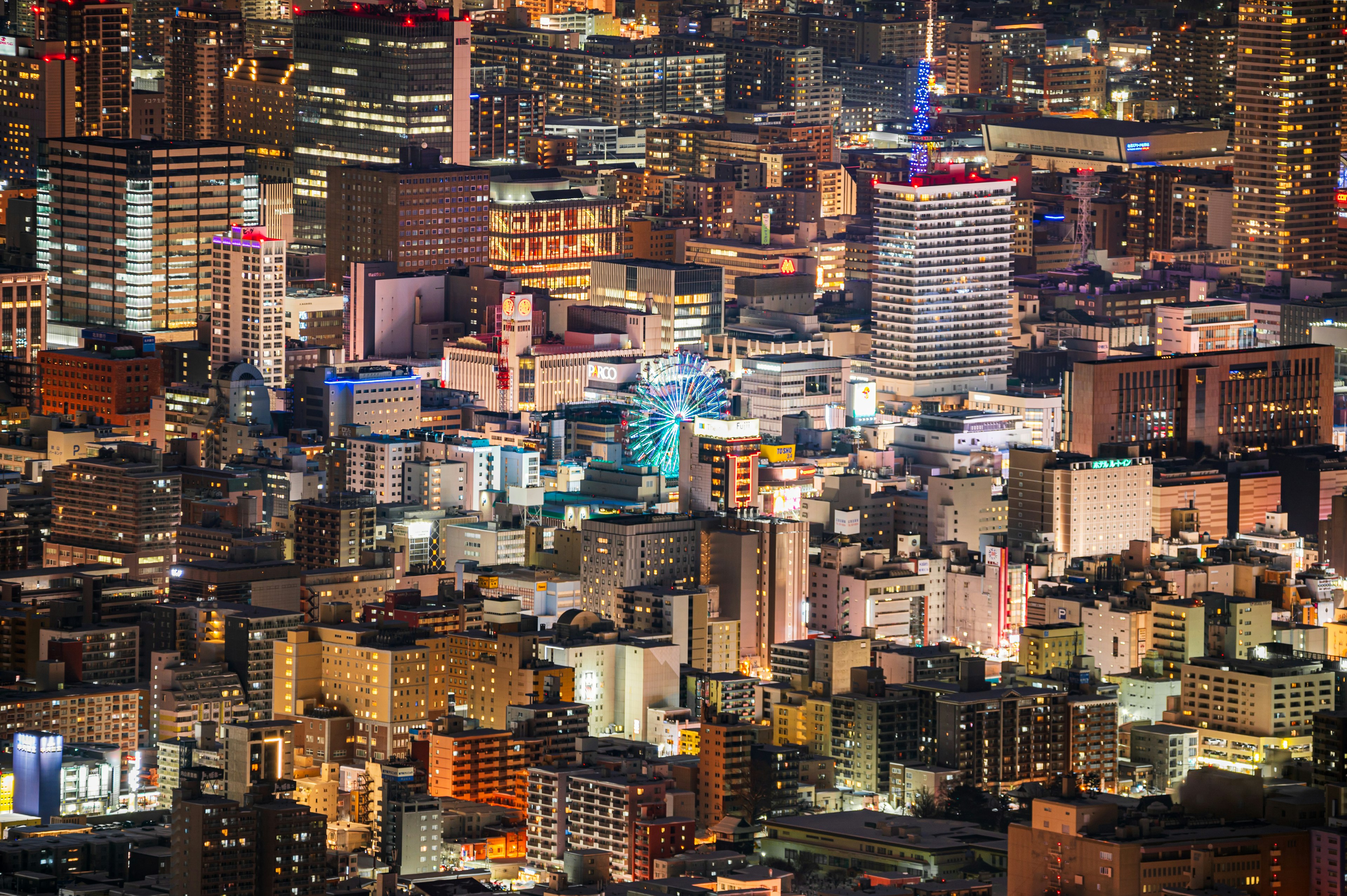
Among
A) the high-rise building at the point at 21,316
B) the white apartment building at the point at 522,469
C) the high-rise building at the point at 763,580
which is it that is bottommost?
the high-rise building at the point at 763,580

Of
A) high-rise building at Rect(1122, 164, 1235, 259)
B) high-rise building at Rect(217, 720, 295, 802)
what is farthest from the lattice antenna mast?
high-rise building at Rect(217, 720, 295, 802)

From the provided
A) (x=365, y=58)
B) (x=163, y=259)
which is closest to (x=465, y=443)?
(x=163, y=259)

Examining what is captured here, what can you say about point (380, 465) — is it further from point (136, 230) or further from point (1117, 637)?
point (1117, 637)

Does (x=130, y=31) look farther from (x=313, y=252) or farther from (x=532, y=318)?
(x=532, y=318)

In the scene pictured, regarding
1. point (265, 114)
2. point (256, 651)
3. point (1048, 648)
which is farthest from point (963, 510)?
point (265, 114)

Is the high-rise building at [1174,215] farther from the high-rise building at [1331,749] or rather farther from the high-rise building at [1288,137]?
the high-rise building at [1331,749]

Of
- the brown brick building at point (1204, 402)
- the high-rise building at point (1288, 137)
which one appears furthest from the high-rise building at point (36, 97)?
the brown brick building at point (1204, 402)
